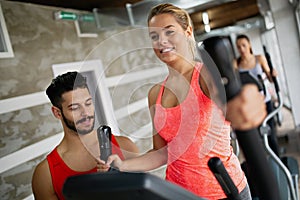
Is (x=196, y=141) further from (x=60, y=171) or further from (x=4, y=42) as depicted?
(x=4, y=42)

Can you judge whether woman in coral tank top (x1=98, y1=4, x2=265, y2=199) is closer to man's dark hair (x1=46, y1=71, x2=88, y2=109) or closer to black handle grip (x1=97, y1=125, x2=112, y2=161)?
black handle grip (x1=97, y1=125, x2=112, y2=161)

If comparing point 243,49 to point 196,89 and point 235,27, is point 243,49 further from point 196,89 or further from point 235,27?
point 196,89

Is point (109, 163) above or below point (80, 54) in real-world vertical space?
below

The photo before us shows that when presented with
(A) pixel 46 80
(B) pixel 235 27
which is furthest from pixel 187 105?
(A) pixel 46 80

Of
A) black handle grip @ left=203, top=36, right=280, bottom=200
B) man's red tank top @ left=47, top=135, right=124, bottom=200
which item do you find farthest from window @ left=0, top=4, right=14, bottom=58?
black handle grip @ left=203, top=36, right=280, bottom=200

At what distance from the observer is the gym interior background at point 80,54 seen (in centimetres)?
114

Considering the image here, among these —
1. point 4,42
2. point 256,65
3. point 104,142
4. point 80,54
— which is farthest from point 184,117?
point 80,54

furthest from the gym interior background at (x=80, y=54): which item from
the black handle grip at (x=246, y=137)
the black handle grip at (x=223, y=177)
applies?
→ the black handle grip at (x=246, y=137)

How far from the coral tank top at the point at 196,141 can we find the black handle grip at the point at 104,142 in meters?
0.14

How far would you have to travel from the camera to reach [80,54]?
191 cm

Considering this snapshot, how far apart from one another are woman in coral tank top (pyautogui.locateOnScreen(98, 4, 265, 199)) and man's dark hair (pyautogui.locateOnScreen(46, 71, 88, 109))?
22 centimetres

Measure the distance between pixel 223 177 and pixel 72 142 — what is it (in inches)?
20.2

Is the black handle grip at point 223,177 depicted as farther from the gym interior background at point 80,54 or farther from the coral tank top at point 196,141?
the gym interior background at point 80,54

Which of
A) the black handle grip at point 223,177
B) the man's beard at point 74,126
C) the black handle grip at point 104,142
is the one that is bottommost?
the black handle grip at point 223,177
